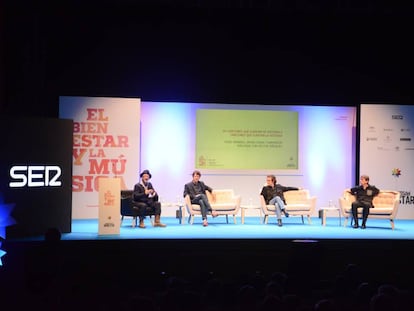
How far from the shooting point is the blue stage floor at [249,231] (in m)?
9.61

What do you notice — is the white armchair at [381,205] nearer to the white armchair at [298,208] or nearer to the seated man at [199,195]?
the white armchair at [298,208]

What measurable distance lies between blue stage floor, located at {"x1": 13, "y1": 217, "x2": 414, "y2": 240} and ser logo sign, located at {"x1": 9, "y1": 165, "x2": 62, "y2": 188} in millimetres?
859

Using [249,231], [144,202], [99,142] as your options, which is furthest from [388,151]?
[99,142]

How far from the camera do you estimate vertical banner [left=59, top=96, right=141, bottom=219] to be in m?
12.1

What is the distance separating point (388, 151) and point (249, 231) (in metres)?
4.08

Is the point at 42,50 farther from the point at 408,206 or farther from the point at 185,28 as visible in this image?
the point at 408,206

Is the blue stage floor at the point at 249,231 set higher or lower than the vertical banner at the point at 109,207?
lower

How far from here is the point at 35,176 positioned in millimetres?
9586

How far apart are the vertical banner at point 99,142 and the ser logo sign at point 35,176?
222 centimetres

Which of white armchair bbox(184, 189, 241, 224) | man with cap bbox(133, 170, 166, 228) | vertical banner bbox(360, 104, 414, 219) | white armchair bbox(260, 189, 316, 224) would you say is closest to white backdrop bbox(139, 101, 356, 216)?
vertical banner bbox(360, 104, 414, 219)

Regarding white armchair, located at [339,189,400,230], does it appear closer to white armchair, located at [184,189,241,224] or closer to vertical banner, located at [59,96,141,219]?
white armchair, located at [184,189,241,224]

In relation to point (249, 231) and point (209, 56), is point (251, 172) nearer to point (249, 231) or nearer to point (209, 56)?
point (209, 56)
